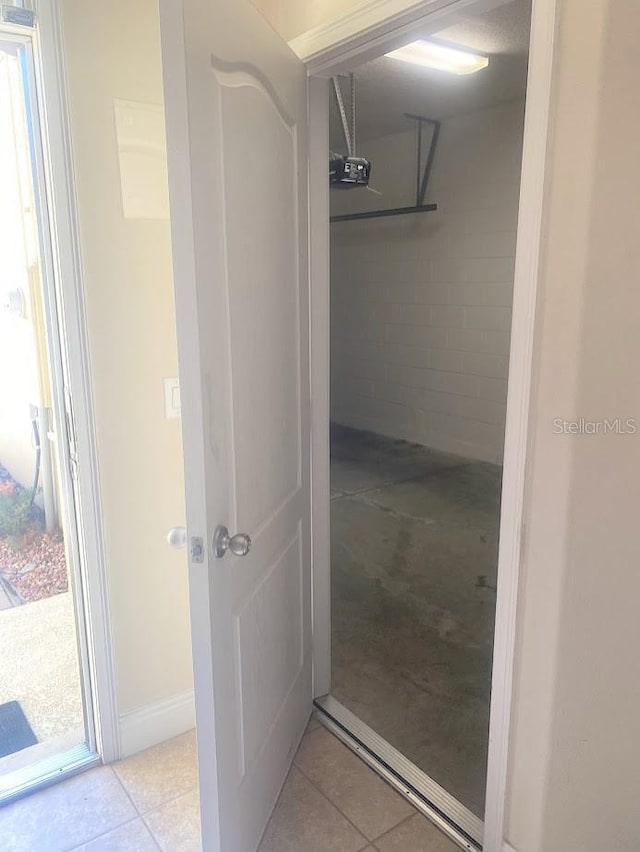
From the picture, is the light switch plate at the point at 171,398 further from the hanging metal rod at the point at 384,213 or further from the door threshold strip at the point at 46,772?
the hanging metal rod at the point at 384,213

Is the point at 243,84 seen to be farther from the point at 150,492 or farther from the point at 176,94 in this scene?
the point at 150,492

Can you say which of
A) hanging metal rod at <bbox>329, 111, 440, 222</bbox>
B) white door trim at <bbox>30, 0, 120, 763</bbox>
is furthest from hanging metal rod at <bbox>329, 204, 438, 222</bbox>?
white door trim at <bbox>30, 0, 120, 763</bbox>

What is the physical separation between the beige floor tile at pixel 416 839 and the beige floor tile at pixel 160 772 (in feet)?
1.88

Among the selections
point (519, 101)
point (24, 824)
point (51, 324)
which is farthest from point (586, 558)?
point (519, 101)

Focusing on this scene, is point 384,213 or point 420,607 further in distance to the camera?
point 384,213

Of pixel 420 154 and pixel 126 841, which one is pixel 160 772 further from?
pixel 420 154

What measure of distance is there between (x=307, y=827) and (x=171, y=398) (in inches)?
48.6

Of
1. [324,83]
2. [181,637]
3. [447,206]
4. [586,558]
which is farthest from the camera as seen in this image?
[447,206]

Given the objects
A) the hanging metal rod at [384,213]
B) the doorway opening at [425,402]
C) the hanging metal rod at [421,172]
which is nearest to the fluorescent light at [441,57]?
the doorway opening at [425,402]

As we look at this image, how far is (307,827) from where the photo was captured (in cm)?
168

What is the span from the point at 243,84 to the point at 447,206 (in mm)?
4071

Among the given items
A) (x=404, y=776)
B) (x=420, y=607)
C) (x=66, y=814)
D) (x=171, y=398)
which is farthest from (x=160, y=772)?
(x=420, y=607)

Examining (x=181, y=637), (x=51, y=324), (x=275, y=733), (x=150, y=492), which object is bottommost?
(x=275, y=733)

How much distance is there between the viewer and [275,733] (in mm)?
1736
